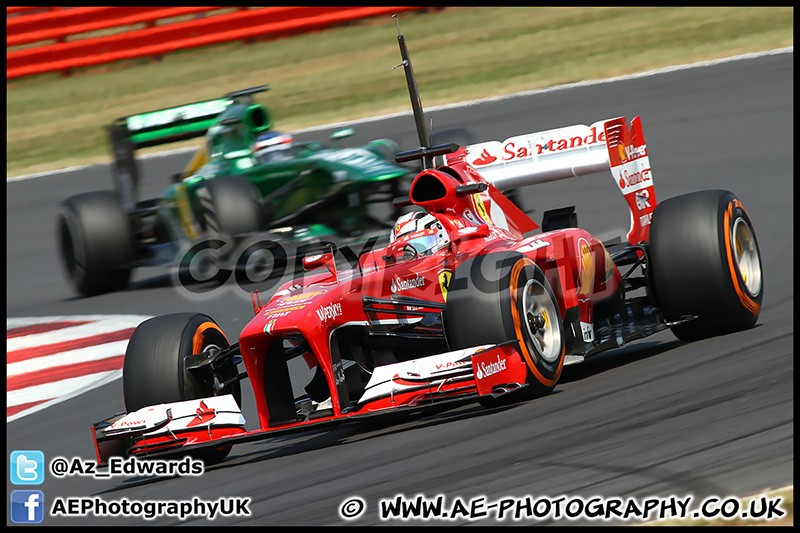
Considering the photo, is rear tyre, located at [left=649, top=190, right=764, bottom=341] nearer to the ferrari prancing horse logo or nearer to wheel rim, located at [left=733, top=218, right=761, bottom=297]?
wheel rim, located at [left=733, top=218, right=761, bottom=297]

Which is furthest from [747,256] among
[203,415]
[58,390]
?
[58,390]

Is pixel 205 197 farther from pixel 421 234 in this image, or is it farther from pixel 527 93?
pixel 527 93

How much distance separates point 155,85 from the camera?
26562 mm

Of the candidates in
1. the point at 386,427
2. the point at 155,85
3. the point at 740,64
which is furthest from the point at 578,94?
the point at 386,427

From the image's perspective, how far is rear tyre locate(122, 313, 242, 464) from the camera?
314 inches

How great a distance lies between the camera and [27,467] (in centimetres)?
838

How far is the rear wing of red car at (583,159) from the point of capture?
10031 mm

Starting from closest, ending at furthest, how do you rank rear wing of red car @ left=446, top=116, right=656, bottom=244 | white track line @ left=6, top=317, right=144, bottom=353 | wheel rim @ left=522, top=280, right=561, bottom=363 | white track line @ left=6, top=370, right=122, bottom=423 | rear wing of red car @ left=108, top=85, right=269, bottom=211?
wheel rim @ left=522, top=280, right=561, bottom=363
rear wing of red car @ left=446, top=116, right=656, bottom=244
white track line @ left=6, top=370, right=122, bottom=423
white track line @ left=6, top=317, right=144, bottom=353
rear wing of red car @ left=108, top=85, right=269, bottom=211

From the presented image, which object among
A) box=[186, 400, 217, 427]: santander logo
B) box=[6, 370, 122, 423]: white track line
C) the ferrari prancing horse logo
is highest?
the ferrari prancing horse logo

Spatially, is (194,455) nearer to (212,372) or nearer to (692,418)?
(212,372)

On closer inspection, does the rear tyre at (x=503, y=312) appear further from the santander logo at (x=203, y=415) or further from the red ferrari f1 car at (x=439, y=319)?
the santander logo at (x=203, y=415)

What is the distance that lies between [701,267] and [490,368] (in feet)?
6.82

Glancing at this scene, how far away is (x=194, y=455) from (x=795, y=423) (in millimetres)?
3437

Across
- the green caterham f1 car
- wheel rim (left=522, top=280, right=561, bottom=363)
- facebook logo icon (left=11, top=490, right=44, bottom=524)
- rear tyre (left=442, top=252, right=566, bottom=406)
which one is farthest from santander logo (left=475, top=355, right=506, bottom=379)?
the green caterham f1 car
